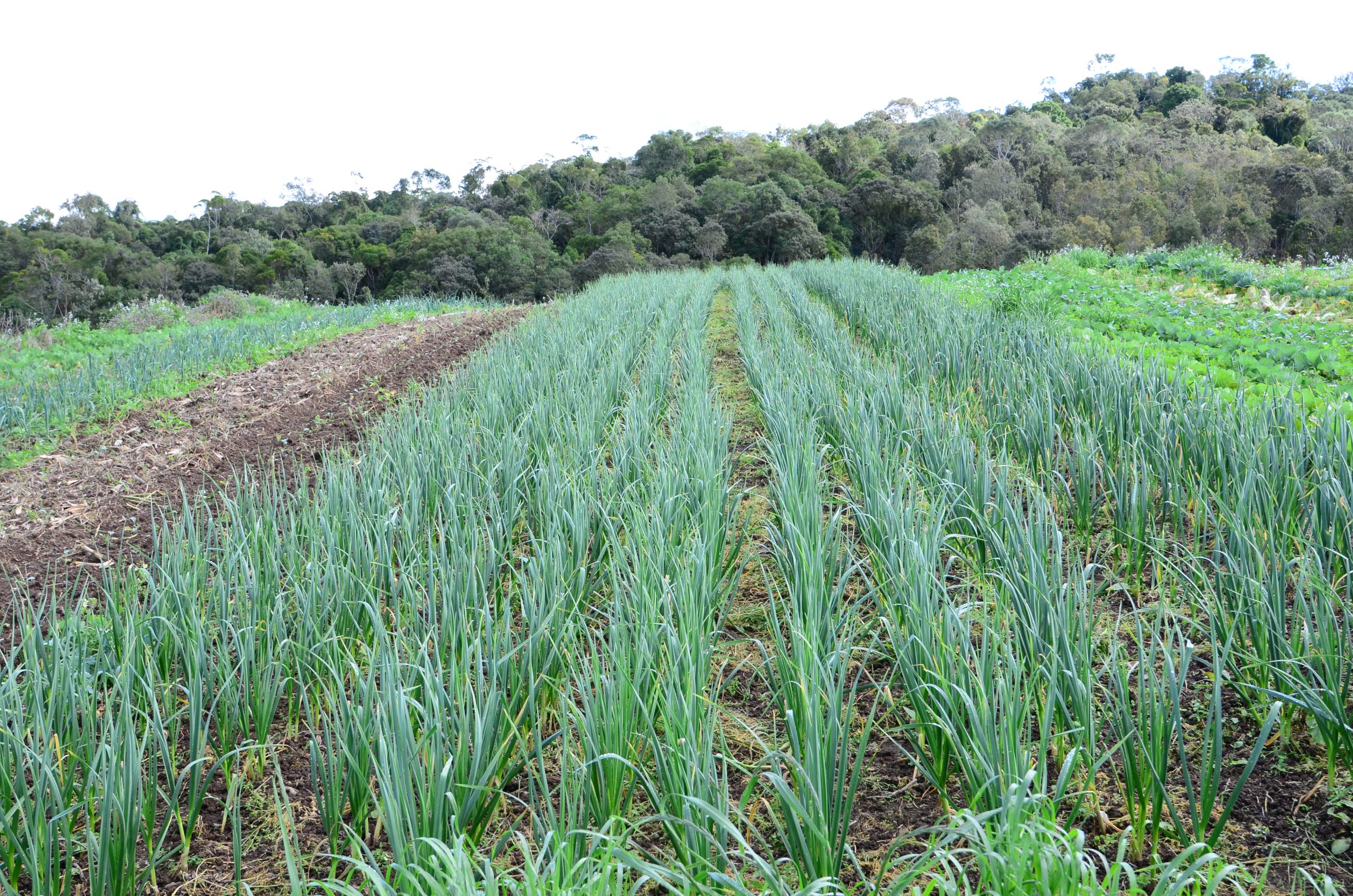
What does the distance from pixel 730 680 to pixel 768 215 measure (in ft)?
95.3

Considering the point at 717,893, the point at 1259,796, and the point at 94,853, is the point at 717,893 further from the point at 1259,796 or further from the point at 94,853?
the point at 1259,796

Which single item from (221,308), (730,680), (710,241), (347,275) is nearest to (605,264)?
(710,241)

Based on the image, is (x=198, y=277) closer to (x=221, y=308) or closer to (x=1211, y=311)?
(x=221, y=308)

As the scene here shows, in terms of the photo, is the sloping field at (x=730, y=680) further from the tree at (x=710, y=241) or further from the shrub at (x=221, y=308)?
the tree at (x=710, y=241)

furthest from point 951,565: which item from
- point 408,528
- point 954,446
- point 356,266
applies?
point 356,266

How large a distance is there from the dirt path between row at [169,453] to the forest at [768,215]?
15.9 meters

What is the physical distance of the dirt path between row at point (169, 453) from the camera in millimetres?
3580

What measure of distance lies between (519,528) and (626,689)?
167cm

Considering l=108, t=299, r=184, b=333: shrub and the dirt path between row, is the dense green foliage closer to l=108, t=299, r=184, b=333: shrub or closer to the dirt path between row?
the dirt path between row

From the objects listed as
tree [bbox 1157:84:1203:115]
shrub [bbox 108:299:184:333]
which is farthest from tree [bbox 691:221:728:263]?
tree [bbox 1157:84:1203:115]

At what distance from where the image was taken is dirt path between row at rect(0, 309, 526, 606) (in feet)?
11.7

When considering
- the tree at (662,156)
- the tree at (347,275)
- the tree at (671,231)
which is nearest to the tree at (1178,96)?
the tree at (662,156)

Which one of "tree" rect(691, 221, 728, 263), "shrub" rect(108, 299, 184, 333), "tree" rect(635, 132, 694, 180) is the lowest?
"shrub" rect(108, 299, 184, 333)

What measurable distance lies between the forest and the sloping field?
1877cm
